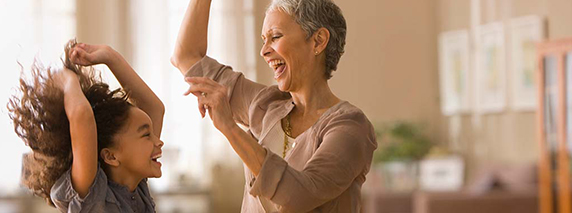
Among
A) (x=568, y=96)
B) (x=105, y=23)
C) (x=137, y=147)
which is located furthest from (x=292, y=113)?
(x=105, y=23)

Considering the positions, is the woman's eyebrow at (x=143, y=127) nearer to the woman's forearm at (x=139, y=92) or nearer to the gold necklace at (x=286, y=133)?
the woman's forearm at (x=139, y=92)

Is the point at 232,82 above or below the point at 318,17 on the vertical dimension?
below

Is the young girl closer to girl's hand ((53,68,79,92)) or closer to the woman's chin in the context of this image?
girl's hand ((53,68,79,92))

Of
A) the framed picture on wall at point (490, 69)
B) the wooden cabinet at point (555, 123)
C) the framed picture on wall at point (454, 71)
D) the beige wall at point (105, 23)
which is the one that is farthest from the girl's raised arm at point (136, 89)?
the framed picture on wall at point (454, 71)

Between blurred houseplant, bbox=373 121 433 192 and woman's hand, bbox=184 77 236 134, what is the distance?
8044 mm

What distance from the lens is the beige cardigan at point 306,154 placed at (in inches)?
64.7

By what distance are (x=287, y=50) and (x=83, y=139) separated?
21.4 inches

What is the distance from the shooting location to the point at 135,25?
29.6 feet

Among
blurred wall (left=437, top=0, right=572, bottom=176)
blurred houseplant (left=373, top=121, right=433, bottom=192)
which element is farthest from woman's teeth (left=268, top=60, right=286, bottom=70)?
blurred houseplant (left=373, top=121, right=433, bottom=192)

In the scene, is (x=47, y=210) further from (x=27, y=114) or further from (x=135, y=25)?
(x=27, y=114)

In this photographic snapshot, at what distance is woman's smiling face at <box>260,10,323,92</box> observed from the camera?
6.23ft

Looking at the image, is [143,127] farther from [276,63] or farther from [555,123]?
[555,123]

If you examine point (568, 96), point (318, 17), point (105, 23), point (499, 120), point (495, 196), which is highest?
point (318, 17)

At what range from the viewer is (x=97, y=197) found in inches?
65.4
